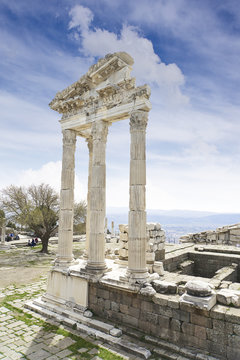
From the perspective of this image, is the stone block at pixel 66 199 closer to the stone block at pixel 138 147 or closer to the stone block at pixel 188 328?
the stone block at pixel 138 147

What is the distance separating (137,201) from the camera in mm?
8438

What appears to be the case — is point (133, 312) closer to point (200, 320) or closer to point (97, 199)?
point (200, 320)

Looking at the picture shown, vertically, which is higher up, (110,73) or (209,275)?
(110,73)

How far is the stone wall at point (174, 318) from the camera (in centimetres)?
630

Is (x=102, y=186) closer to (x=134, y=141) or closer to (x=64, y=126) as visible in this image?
(x=134, y=141)

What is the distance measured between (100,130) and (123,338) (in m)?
7.15

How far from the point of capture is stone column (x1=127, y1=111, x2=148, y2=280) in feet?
26.9

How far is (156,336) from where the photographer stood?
7.43 m

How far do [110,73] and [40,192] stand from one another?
1961 cm

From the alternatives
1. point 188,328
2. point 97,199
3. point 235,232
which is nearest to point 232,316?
point 188,328

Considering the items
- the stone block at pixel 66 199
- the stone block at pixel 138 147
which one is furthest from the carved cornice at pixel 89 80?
the stone block at pixel 66 199

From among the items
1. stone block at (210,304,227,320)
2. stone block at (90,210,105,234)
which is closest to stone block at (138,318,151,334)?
stone block at (210,304,227,320)

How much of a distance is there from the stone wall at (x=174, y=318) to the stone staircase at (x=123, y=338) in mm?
227

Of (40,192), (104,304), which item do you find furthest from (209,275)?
(40,192)
